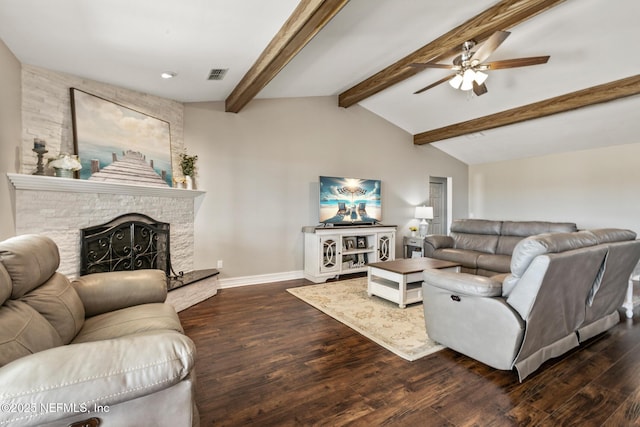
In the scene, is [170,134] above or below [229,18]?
below

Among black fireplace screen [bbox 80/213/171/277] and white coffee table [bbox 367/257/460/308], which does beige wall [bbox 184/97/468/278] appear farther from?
white coffee table [bbox 367/257/460/308]

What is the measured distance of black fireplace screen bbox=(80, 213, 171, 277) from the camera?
3.14 m

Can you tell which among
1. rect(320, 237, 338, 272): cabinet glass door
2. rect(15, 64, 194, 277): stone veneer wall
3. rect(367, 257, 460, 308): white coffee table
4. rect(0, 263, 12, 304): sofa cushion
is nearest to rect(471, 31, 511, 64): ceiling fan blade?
rect(367, 257, 460, 308): white coffee table

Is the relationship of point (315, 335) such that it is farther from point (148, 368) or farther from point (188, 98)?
point (188, 98)

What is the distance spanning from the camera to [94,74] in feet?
10.1

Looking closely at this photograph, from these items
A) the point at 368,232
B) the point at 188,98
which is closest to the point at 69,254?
the point at 188,98

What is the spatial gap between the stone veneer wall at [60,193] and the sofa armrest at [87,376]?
8.14 feet

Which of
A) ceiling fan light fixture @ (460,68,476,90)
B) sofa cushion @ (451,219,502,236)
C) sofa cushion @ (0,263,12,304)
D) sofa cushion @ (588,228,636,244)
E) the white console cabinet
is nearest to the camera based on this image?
sofa cushion @ (0,263,12,304)

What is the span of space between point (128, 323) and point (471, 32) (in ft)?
13.4

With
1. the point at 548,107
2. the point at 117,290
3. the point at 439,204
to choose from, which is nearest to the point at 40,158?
the point at 117,290

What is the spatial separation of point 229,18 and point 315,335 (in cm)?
277

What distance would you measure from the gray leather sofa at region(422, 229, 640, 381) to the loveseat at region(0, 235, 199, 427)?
195 cm

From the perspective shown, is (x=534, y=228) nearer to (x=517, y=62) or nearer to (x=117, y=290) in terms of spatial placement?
(x=517, y=62)

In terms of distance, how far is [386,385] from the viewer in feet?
6.63
